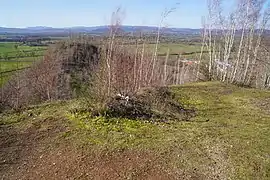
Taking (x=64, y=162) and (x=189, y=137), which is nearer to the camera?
(x=64, y=162)

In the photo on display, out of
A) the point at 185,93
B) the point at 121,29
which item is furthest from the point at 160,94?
the point at 121,29

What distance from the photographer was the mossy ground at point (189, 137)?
6457 millimetres

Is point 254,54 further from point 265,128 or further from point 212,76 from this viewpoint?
point 265,128

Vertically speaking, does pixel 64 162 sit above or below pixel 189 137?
below

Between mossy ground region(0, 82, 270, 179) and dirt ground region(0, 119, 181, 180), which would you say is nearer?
dirt ground region(0, 119, 181, 180)

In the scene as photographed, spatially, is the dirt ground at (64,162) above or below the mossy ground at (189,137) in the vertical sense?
below

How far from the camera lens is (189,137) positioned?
7.94 metres

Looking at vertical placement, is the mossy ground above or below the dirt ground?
above

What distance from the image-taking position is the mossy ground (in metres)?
6.46

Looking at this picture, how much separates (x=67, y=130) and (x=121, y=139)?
156 centimetres

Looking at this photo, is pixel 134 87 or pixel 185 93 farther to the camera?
pixel 185 93

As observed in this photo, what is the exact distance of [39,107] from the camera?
34.0 feet

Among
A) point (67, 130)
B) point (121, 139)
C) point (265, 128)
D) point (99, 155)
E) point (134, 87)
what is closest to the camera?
point (99, 155)

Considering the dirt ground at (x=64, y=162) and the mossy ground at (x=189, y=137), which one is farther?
the mossy ground at (x=189, y=137)
